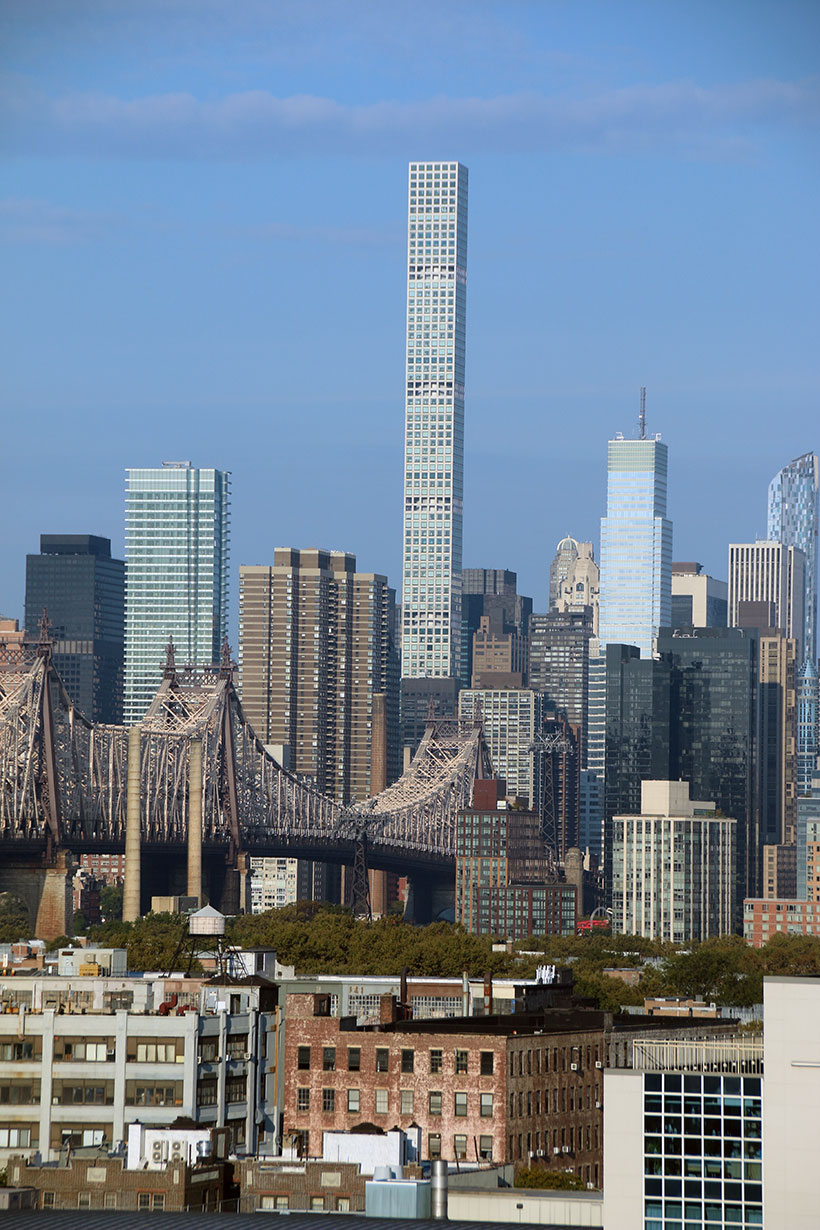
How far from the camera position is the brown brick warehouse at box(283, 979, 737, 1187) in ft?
295

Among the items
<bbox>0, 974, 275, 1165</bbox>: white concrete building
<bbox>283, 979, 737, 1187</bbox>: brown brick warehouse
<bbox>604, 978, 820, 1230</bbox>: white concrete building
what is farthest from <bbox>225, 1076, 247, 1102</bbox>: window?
<bbox>604, 978, 820, 1230</bbox>: white concrete building

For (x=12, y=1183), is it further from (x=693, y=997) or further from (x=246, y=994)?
(x=693, y=997)

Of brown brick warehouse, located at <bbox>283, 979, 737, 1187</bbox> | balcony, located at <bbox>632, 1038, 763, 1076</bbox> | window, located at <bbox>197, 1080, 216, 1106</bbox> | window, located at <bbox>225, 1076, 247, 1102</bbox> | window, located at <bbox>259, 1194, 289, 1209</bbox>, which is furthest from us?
brown brick warehouse, located at <bbox>283, 979, 737, 1187</bbox>

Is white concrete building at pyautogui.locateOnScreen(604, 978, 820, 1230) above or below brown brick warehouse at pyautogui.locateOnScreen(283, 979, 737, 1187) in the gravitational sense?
above

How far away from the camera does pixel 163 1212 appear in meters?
51.9

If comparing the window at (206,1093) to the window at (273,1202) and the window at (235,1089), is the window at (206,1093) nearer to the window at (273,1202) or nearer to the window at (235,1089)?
the window at (235,1089)

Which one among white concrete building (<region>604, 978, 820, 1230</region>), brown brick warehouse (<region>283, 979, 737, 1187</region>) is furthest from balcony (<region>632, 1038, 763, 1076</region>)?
brown brick warehouse (<region>283, 979, 737, 1187</region>)

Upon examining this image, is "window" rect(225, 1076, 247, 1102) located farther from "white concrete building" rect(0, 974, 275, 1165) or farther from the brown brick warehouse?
the brown brick warehouse

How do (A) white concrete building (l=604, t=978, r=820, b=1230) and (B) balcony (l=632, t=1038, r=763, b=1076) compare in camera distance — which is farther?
(B) balcony (l=632, t=1038, r=763, b=1076)

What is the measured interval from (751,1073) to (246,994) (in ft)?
141

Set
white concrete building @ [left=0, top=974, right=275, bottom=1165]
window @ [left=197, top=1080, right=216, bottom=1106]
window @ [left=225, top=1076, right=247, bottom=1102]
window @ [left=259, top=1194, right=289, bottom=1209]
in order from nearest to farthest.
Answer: window @ [left=259, top=1194, right=289, bottom=1209] < white concrete building @ [left=0, top=974, right=275, bottom=1165] < window @ [left=197, top=1080, right=216, bottom=1106] < window @ [left=225, top=1076, right=247, bottom=1102]

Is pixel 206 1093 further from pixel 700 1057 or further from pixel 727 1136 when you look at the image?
pixel 727 1136

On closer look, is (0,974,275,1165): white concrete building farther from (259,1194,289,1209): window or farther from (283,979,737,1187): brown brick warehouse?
(259,1194,289,1209): window

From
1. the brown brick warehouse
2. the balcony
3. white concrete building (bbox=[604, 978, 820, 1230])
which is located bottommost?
the brown brick warehouse
